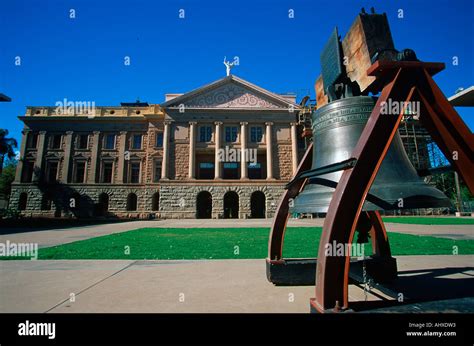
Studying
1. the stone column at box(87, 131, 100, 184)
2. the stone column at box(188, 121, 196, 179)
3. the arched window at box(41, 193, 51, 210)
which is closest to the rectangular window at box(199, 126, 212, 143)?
the stone column at box(188, 121, 196, 179)

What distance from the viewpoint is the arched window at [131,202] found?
3562 centimetres

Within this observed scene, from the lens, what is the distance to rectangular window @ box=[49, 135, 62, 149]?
A: 122 feet

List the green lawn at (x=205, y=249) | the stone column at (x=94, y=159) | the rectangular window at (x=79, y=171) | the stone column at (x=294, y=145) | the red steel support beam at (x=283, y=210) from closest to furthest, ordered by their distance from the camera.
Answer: the red steel support beam at (x=283, y=210)
the green lawn at (x=205, y=249)
the stone column at (x=294, y=145)
the stone column at (x=94, y=159)
the rectangular window at (x=79, y=171)

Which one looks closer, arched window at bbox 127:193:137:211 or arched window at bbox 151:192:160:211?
arched window at bbox 151:192:160:211

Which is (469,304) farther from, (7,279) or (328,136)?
(7,279)

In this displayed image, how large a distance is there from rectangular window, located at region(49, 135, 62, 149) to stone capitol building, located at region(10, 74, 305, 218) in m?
0.12

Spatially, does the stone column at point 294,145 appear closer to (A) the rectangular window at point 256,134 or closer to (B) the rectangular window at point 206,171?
(A) the rectangular window at point 256,134

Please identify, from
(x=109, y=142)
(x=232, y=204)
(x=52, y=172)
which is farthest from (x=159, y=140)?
(x=52, y=172)

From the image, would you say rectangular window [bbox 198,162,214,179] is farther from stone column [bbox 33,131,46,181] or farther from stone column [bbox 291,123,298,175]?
stone column [bbox 33,131,46,181]

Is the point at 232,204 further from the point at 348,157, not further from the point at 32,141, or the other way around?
the point at 348,157

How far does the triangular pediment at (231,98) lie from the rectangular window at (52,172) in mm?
19218

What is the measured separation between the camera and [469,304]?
174cm

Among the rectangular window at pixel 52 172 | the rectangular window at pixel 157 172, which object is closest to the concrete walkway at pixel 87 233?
the rectangular window at pixel 157 172

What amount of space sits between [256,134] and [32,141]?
3199 cm
